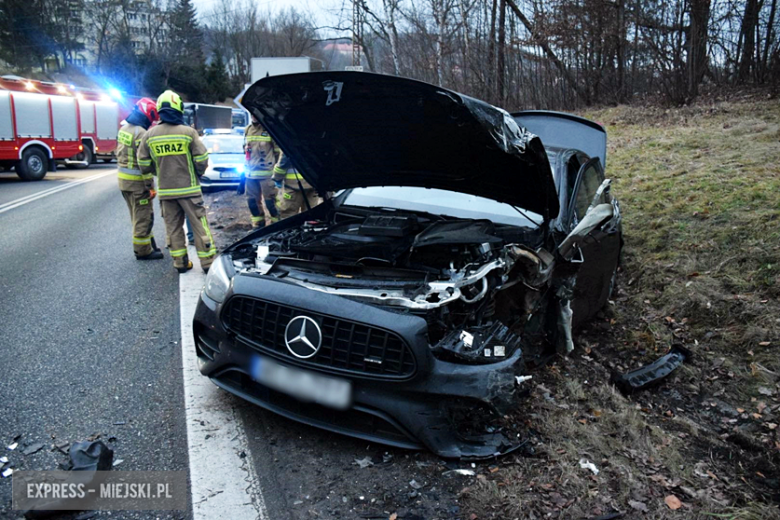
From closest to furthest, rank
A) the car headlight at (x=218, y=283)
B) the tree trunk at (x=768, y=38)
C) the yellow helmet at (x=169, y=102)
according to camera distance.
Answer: the car headlight at (x=218, y=283) < the yellow helmet at (x=169, y=102) < the tree trunk at (x=768, y=38)

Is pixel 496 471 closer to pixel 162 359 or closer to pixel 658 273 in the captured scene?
pixel 162 359

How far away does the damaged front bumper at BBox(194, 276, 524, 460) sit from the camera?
2799mm

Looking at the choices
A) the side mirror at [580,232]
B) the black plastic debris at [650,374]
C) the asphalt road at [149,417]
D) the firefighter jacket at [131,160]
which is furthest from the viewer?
the firefighter jacket at [131,160]

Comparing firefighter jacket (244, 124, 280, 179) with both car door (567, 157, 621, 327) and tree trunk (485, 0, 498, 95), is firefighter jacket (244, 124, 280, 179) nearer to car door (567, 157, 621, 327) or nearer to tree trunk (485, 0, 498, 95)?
car door (567, 157, 621, 327)

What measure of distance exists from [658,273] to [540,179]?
7.80ft

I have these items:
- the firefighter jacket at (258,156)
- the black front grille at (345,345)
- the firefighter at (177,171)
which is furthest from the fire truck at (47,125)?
the black front grille at (345,345)

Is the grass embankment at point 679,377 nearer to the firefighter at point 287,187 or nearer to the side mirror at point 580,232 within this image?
the side mirror at point 580,232

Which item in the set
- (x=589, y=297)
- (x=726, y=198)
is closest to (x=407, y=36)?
(x=726, y=198)

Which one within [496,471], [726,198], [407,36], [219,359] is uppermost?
[407,36]

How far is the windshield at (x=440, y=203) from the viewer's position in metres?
4.05

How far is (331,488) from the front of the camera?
2717 mm

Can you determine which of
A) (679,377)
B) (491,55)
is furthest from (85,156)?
(679,377)

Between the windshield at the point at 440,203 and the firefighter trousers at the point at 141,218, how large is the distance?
10.7ft

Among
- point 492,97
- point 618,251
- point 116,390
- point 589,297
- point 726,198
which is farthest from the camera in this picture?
point 492,97
